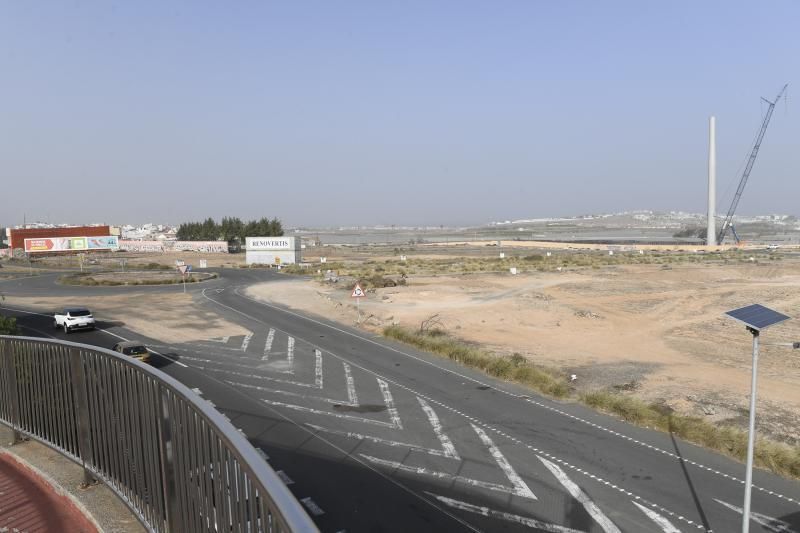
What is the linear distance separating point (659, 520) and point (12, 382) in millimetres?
11126

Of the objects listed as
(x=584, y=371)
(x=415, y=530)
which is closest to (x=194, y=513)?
(x=415, y=530)

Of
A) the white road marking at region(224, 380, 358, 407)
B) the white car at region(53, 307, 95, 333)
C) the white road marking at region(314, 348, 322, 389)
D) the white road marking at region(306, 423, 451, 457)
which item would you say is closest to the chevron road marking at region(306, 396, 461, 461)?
the white road marking at region(306, 423, 451, 457)

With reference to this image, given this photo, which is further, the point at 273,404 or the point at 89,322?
the point at 89,322

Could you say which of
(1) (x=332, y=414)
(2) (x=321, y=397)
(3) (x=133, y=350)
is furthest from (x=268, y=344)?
(1) (x=332, y=414)

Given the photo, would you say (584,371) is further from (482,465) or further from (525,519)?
(525,519)

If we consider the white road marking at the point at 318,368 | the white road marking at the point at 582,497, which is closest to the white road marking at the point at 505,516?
the white road marking at the point at 582,497

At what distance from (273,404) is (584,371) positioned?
12.7 meters

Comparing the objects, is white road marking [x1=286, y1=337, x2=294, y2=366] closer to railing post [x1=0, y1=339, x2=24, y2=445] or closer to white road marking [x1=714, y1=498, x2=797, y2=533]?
railing post [x1=0, y1=339, x2=24, y2=445]

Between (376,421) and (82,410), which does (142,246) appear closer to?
(376,421)

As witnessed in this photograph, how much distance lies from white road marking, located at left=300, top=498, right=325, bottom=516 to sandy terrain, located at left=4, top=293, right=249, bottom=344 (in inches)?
760

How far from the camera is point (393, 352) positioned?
81.6 ft

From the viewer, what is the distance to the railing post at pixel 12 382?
7.66 metres

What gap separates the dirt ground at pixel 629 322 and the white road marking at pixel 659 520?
675cm

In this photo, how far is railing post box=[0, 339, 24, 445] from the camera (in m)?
7.66
